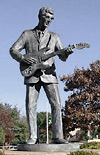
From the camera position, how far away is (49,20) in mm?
6781

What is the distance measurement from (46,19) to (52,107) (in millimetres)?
2006

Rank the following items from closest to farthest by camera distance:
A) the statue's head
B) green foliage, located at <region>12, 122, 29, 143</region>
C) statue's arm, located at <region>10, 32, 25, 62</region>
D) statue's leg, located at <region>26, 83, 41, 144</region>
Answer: statue's leg, located at <region>26, 83, 41, 144</region>, statue's arm, located at <region>10, 32, 25, 62</region>, the statue's head, green foliage, located at <region>12, 122, 29, 143</region>

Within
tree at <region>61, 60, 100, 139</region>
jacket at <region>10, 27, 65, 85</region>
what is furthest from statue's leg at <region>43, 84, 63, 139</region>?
tree at <region>61, 60, 100, 139</region>

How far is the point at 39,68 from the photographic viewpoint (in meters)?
6.54

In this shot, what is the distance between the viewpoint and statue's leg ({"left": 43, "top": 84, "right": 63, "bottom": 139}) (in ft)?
21.3

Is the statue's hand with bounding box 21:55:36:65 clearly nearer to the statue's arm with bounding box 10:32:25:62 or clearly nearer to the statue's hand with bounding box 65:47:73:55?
the statue's arm with bounding box 10:32:25:62

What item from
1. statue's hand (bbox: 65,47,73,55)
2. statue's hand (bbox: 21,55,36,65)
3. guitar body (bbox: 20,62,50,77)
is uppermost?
statue's hand (bbox: 65,47,73,55)

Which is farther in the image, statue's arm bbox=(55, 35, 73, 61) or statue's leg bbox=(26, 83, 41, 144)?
statue's arm bbox=(55, 35, 73, 61)

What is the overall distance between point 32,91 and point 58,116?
2.65 ft

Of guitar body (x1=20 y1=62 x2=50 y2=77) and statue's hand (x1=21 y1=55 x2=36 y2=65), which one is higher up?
statue's hand (x1=21 y1=55 x2=36 y2=65)

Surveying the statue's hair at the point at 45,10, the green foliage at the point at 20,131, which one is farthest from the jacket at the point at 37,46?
the green foliage at the point at 20,131

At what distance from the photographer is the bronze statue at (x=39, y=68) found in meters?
6.54

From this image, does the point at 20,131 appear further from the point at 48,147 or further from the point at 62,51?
the point at 48,147

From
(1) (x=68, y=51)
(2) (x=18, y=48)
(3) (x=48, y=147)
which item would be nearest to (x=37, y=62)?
(2) (x=18, y=48)
